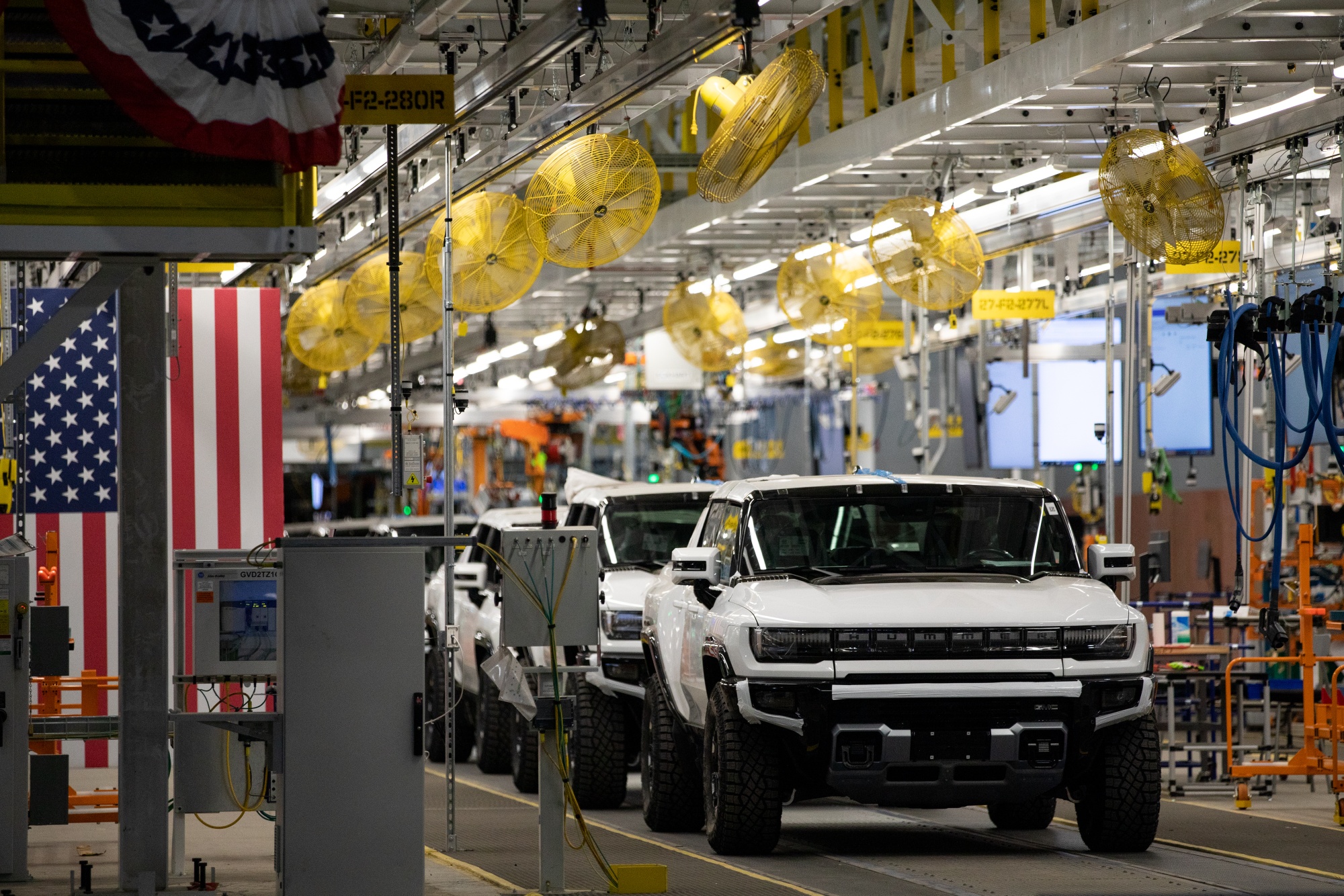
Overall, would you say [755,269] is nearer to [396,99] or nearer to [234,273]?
[234,273]

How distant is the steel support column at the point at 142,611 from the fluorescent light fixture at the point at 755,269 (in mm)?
12888

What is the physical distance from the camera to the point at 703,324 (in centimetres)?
1848

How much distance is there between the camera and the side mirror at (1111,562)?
9.53 m

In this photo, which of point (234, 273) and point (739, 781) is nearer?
point (739, 781)

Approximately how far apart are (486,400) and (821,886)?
2779cm

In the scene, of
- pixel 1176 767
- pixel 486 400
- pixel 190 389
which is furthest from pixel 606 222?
pixel 486 400

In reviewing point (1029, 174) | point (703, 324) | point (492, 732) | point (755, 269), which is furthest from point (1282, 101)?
point (755, 269)

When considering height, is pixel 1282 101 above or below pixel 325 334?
above

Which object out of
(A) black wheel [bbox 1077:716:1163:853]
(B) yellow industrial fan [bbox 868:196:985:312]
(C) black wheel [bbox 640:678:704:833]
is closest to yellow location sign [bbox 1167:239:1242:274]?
(B) yellow industrial fan [bbox 868:196:985:312]

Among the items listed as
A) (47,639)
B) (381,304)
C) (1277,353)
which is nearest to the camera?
(47,639)

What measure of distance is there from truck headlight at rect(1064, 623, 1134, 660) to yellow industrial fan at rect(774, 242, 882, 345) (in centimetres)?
730

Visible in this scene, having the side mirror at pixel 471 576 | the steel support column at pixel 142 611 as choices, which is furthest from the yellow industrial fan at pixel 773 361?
the steel support column at pixel 142 611

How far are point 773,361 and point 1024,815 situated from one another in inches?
618

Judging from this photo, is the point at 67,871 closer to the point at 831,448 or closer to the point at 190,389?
the point at 190,389
